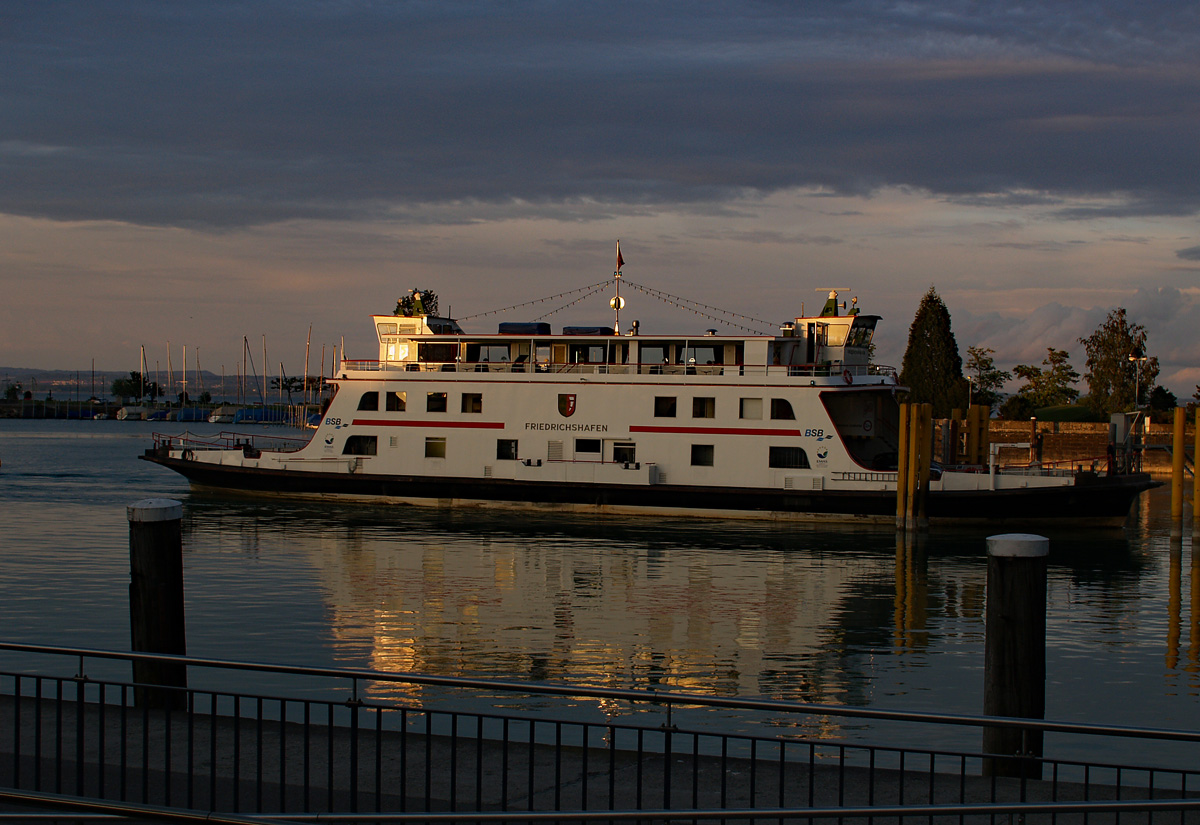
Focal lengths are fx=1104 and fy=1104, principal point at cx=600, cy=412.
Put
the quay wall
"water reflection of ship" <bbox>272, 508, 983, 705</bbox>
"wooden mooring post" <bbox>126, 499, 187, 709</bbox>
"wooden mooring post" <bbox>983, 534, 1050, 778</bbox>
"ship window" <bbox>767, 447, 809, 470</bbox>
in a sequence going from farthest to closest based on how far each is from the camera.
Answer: the quay wall → "ship window" <bbox>767, 447, 809, 470</bbox> → "water reflection of ship" <bbox>272, 508, 983, 705</bbox> → "wooden mooring post" <bbox>126, 499, 187, 709</bbox> → "wooden mooring post" <bbox>983, 534, 1050, 778</bbox>

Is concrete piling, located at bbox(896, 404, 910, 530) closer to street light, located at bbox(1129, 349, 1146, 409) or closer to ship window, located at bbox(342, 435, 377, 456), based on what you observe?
ship window, located at bbox(342, 435, 377, 456)

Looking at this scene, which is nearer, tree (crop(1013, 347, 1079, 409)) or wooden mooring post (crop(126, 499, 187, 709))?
wooden mooring post (crop(126, 499, 187, 709))

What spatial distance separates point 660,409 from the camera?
34344 mm

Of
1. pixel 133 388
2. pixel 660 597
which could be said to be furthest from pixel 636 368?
pixel 133 388

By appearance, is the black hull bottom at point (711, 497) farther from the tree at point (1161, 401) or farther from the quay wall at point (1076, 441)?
the tree at point (1161, 401)

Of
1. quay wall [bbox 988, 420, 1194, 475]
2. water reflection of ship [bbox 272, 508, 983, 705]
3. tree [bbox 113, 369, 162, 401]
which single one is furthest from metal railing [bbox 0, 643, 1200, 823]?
tree [bbox 113, 369, 162, 401]

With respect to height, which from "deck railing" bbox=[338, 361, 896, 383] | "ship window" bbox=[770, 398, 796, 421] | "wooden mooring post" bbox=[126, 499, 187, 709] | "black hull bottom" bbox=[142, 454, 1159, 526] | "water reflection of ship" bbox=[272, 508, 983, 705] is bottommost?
"water reflection of ship" bbox=[272, 508, 983, 705]

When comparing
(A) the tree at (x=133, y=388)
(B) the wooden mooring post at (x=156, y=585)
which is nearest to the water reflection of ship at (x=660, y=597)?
(B) the wooden mooring post at (x=156, y=585)

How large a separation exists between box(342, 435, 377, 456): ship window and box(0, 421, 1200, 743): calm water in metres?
1.95

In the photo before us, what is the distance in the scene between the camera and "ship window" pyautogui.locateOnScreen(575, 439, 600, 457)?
115ft

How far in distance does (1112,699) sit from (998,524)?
17943 mm

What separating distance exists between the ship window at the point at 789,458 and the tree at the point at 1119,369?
4743cm

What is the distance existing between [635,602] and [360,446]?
59.7ft

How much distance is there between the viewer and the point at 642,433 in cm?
3438
